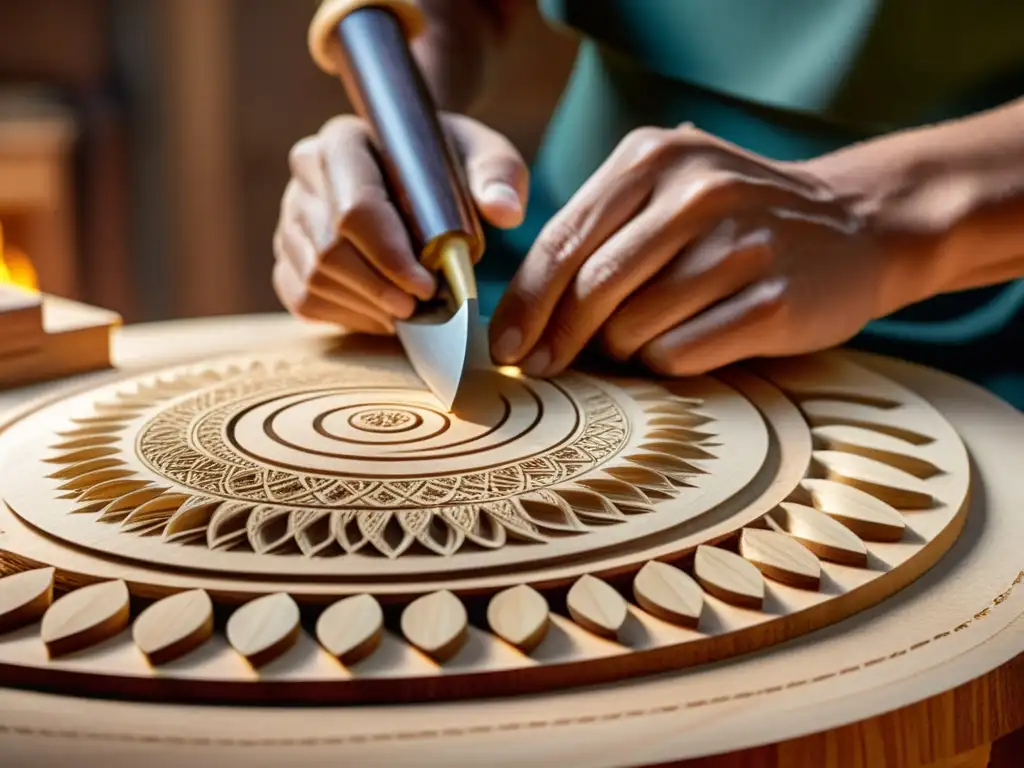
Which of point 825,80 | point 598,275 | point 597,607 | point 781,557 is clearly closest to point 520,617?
point 597,607

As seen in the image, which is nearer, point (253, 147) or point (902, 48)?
point (902, 48)

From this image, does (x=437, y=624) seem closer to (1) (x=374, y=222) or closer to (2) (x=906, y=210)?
(1) (x=374, y=222)

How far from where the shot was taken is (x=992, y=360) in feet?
3.66

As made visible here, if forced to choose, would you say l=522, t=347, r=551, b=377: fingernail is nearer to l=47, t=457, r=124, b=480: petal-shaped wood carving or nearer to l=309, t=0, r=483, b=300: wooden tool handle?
l=309, t=0, r=483, b=300: wooden tool handle

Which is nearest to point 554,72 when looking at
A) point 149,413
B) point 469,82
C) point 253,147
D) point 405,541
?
→ point 253,147

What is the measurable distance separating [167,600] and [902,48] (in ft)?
3.07

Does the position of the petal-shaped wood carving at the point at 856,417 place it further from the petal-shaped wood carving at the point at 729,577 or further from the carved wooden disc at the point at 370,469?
the petal-shaped wood carving at the point at 729,577

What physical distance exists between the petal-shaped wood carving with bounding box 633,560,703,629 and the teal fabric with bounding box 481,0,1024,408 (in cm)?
63

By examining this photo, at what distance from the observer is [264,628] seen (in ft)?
1.74

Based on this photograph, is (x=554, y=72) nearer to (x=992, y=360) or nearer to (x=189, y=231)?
(x=189, y=231)

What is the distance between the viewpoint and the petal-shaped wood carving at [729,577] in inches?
22.7

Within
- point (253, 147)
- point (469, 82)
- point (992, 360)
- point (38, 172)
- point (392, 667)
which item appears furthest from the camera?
point (253, 147)

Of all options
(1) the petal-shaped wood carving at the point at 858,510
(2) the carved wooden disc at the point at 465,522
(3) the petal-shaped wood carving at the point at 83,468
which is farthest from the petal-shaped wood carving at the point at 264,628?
(1) the petal-shaped wood carving at the point at 858,510

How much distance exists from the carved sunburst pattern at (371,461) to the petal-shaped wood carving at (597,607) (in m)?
0.05
